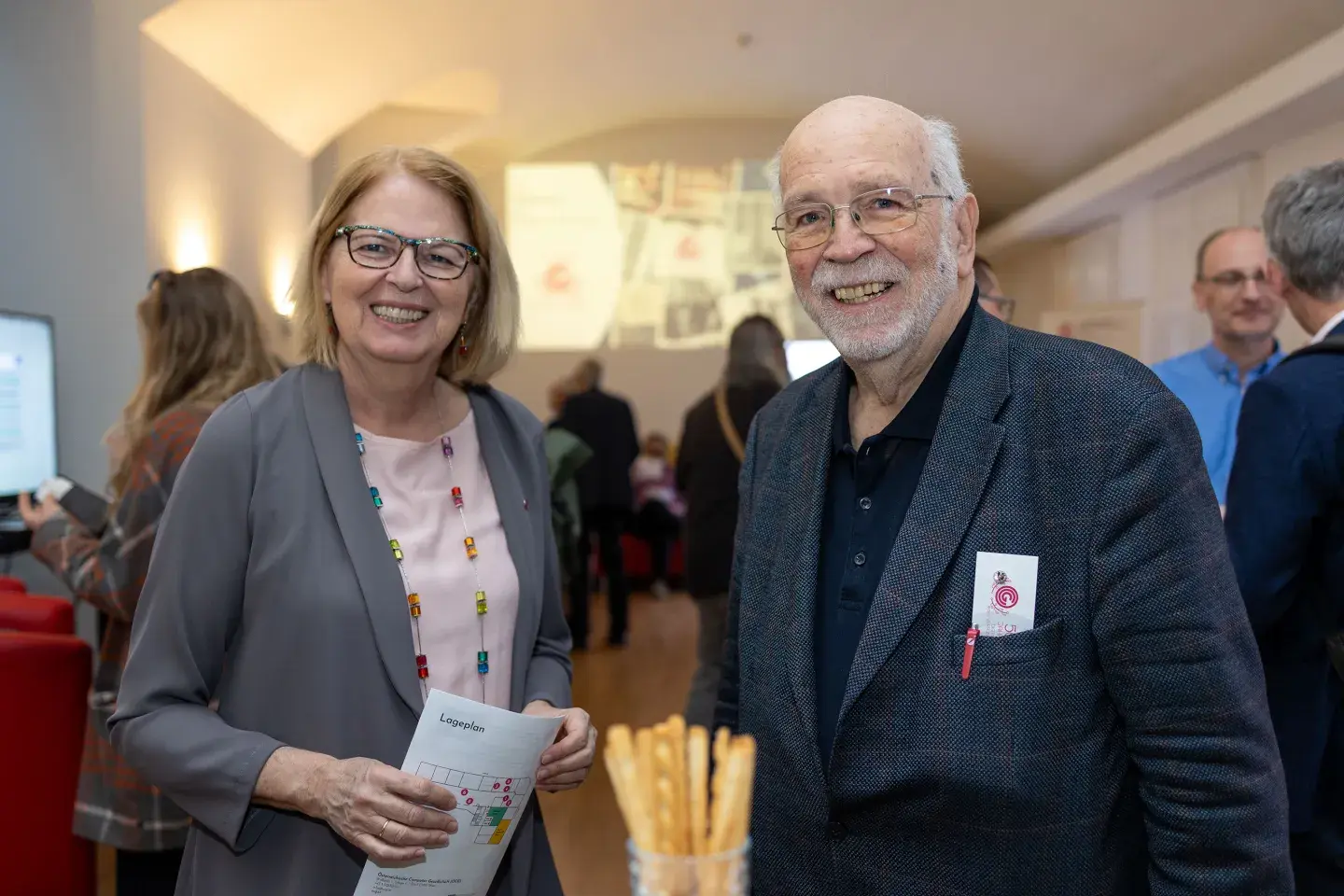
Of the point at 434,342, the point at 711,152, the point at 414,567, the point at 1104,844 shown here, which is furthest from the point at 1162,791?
the point at 711,152

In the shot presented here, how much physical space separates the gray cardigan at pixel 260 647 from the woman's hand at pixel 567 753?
6.9 inches

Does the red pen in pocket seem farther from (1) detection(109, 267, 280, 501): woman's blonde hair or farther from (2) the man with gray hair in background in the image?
(1) detection(109, 267, 280, 501): woman's blonde hair

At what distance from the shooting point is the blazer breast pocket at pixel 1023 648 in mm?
1069

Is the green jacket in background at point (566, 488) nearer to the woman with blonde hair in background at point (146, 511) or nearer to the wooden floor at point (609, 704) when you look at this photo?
the wooden floor at point (609, 704)

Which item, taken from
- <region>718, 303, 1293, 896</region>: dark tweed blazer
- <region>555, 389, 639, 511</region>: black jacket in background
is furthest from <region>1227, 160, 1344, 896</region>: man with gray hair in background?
<region>555, 389, 639, 511</region>: black jacket in background

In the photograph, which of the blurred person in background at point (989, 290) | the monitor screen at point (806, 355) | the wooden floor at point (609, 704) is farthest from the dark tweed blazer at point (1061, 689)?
the monitor screen at point (806, 355)

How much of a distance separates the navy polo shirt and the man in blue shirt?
71.5 inches

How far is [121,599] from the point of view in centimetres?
193

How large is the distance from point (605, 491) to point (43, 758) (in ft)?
14.7

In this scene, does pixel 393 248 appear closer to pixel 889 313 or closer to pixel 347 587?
pixel 347 587

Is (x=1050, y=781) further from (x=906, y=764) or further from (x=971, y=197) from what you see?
(x=971, y=197)

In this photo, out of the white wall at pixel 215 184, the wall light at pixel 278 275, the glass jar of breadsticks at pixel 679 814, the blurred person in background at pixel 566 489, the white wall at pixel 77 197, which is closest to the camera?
the glass jar of breadsticks at pixel 679 814

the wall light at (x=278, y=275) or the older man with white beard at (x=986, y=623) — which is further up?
the wall light at (x=278, y=275)

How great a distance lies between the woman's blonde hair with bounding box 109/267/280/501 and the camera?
207 cm
